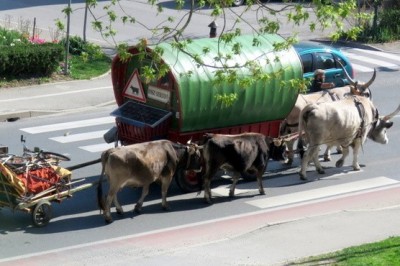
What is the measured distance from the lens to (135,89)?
1956cm

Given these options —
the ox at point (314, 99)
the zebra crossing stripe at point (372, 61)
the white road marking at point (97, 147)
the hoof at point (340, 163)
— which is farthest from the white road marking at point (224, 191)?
the zebra crossing stripe at point (372, 61)

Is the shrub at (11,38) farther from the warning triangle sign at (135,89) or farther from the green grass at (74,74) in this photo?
the warning triangle sign at (135,89)

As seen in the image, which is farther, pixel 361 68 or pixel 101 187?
pixel 361 68

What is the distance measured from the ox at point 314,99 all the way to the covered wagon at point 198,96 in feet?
1.45

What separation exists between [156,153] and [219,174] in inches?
114

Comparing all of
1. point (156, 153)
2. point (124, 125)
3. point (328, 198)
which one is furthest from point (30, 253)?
point (328, 198)

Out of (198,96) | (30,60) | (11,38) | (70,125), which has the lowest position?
(70,125)

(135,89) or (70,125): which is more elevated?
(135,89)

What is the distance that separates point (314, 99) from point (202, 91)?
3.45 meters

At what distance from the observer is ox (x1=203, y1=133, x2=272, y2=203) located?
59.4ft

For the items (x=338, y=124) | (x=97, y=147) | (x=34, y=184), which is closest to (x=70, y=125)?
(x=97, y=147)

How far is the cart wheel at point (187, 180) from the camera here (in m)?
18.9

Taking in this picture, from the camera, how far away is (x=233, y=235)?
16.6 metres

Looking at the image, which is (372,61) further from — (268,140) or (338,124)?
(268,140)
